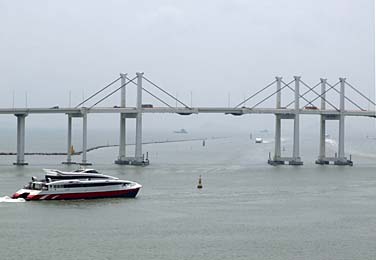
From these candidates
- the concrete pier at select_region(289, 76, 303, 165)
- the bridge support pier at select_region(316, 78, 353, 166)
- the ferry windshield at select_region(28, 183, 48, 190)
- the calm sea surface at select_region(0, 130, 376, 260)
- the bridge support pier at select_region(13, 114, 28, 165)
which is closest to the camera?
the calm sea surface at select_region(0, 130, 376, 260)

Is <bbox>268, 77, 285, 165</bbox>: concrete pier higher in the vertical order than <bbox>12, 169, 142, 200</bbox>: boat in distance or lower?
higher

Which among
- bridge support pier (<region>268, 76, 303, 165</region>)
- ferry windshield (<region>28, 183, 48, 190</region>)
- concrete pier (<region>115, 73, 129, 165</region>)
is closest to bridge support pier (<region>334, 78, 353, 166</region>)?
bridge support pier (<region>268, 76, 303, 165</region>)

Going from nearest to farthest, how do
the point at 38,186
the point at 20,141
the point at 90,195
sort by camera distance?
1. the point at 38,186
2. the point at 90,195
3. the point at 20,141

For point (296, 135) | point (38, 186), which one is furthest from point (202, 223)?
point (296, 135)

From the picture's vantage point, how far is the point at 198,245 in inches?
750

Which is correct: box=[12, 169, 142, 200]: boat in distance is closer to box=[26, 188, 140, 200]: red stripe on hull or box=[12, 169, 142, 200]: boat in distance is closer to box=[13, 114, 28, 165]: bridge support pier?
box=[26, 188, 140, 200]: red stripe on hull

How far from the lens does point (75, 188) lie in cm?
2750

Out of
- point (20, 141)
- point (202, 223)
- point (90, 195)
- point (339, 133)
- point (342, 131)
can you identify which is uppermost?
point (342, 131)

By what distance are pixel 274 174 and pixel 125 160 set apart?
1126 centimetres

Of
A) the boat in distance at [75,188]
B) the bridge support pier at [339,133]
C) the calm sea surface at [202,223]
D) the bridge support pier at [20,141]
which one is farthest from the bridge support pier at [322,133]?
the boat in distance at [75,188]

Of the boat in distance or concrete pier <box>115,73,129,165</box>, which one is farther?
concrete pier <box>115,73,129,165</box>

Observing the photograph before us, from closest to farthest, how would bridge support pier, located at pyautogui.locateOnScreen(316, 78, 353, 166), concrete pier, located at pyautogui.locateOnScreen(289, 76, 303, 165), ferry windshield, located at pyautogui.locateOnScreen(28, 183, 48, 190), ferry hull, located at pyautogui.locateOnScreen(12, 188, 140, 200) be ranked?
ferry hull, located at pyautogui.locateOnScreen(12, 188, 140, 200), ferry windshield, located at pyautogui.locateOnScreen(28, 183, 48, 190), concrete pier, located at pyautogui.locateOnScreen(289, 76, 303, 165), bridge support pier, located at pyautogui.locateOnScreen(316, 78, 353, 166)

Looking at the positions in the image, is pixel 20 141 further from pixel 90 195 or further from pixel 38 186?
pixel 90 195

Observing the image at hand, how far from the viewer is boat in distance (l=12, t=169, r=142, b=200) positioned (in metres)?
27.2
